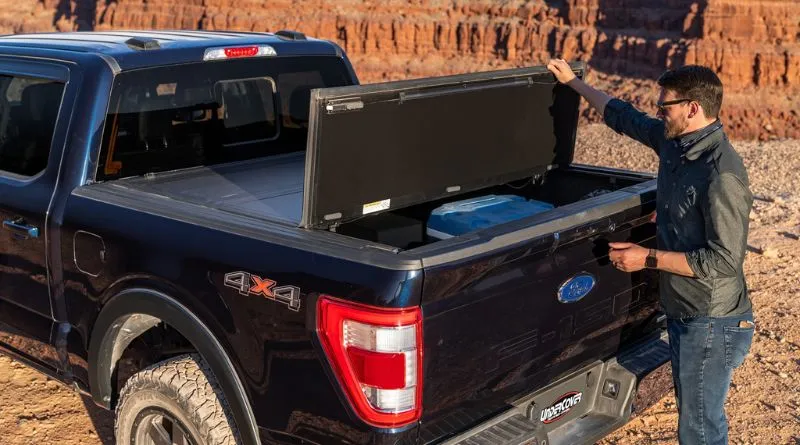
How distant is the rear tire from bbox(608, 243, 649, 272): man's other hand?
174 centimetres

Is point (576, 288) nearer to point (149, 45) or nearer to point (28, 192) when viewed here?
A: point (149, 45)

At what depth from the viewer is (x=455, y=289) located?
321cm

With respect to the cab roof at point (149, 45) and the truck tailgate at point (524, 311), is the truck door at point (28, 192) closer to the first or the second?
the cab roof at point (149, 45)

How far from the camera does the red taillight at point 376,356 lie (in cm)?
310

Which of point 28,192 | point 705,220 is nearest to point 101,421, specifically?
point 28,192

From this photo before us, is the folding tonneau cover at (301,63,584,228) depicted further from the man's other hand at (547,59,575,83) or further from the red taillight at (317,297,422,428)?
the red taillight at (317,297,422,428)

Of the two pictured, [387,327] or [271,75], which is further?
[271,75]

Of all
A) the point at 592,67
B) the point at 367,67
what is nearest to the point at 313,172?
the point at 592,67

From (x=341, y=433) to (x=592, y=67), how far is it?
44703 mm

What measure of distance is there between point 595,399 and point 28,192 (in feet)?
9.64

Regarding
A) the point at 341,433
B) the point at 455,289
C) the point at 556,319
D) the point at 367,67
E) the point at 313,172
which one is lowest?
the point at 367,67

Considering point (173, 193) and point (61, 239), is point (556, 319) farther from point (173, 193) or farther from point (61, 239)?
point (61, 239)

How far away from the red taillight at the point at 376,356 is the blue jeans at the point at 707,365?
1449mm

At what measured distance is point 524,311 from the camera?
11.4 ft
